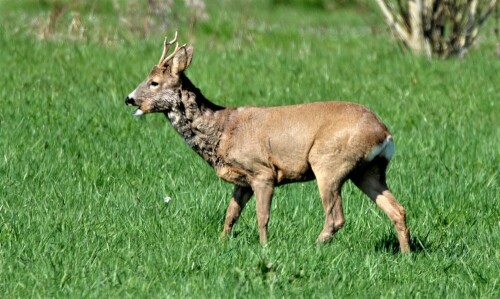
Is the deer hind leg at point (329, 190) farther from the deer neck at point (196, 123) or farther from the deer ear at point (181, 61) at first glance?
the deer ear at point (181, 61)

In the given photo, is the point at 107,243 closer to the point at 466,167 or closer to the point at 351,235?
the point at 351,235

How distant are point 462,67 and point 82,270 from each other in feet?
27.4

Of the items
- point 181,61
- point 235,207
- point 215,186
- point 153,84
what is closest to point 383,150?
point 235,207

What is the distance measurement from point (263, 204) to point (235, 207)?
32cm

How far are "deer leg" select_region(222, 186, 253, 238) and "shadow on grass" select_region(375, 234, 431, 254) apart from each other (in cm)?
90

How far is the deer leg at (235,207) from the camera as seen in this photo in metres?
7.27

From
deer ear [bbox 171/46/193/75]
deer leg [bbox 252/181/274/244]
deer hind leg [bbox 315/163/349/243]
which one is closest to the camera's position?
deer hind leg [bbox 315/163/349/243]

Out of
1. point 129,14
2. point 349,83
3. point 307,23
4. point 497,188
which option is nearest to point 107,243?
point 497,188

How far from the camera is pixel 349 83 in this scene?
1256 centimetres

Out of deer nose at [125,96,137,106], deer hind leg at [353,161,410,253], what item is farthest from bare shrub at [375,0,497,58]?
deer nose at [125,96,137,106]

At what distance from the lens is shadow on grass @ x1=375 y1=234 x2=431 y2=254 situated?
7.21 metres

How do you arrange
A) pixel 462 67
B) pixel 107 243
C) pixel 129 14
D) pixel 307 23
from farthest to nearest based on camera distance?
pixel 307 23, pixel 129 14, pixel 462 67, pixel 107 243

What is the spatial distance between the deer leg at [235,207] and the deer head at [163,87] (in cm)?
72

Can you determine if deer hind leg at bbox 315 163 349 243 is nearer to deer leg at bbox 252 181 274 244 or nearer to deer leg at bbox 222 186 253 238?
deer leg at bbox 252 181 274 244
